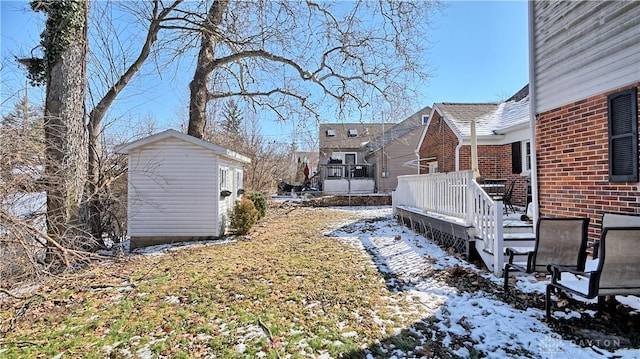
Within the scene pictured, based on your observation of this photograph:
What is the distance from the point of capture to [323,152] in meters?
31.1

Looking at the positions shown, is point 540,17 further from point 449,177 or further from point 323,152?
point 323,152

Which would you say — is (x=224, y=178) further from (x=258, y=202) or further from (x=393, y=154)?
(x=393, y=154)

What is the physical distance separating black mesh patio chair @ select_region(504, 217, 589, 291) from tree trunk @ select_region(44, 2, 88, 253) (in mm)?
7678

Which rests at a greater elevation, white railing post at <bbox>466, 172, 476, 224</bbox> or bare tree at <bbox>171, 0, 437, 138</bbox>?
bare tree at <bbox>171, 0, 437, 138</bbox>

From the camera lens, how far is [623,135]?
397 centimetres

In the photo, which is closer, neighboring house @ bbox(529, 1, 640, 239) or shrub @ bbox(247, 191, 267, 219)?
neighboring house @ bbox(529, 1, 640, 239)

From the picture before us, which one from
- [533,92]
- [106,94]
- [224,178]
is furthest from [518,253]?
[106,94]

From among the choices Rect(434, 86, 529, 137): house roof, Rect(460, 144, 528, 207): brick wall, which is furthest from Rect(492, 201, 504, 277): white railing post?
Rect(460, 144, 528, 207): brick wall

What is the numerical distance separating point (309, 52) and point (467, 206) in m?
7.44

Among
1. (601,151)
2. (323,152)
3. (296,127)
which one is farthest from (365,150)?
(601,151)

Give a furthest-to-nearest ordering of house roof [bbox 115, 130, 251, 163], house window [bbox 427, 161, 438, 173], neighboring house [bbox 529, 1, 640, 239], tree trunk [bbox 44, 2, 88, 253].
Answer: house window [bbox 427, 161, 438, 173], house roof [bbox 115, 130, 251, 163], tree trunk [bbox 44, 2, 88, 253], neighboring house [bbox 529, 1, 640, 239]

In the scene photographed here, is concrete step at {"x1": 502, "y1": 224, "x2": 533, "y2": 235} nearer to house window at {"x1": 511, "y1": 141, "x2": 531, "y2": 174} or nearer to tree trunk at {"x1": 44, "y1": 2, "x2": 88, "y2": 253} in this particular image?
house window at {"x1": 511, "y1": 141, "x2": 531, "y2": 174}

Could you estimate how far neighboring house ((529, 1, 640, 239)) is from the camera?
3871mm

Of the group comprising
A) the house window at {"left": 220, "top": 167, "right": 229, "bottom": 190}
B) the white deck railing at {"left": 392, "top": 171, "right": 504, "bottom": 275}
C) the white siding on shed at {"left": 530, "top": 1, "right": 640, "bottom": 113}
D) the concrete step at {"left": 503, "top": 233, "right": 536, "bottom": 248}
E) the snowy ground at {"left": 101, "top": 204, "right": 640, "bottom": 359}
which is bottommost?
the snowy ground at {"left": 101, "top": 204, "right": 640, "bottom": 359}
